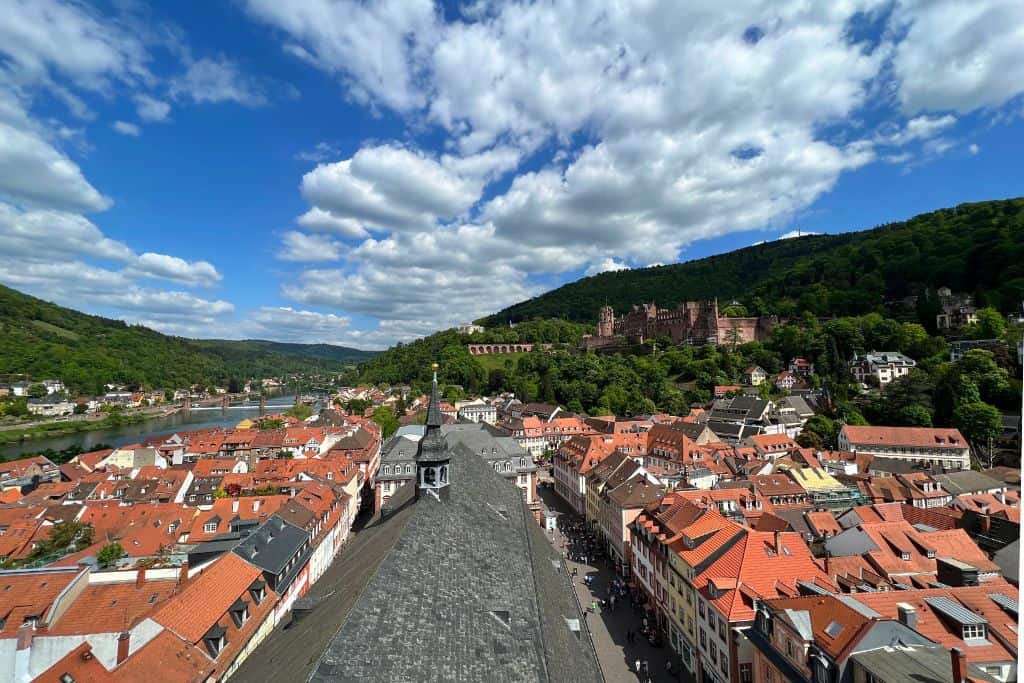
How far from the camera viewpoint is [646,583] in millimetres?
28016

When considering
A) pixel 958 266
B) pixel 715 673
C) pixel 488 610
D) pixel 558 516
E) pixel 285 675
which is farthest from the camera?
pixel 958 266

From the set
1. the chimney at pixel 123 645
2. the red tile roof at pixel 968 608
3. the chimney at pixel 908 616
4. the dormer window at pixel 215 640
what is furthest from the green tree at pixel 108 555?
the chimney at pixel 908 616

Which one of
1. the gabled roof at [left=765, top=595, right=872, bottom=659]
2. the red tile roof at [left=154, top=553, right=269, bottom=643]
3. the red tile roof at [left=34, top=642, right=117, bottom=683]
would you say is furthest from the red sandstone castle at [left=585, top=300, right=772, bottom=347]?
the red tile roof at [left=34, top=642, right=117, bottom=683]

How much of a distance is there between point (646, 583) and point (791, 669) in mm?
13324

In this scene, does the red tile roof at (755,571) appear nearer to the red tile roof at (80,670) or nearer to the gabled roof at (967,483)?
the red tile roof at (80,670)

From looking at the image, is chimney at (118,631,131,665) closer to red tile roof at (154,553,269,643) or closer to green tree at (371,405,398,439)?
red tile roof at (154,553,269,643)

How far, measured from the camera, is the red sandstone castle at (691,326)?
112 metres

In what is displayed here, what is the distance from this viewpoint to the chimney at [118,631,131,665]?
16.4m

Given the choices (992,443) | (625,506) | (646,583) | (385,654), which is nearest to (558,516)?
(625,506)

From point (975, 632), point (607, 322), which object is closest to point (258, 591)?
point (975, 632)

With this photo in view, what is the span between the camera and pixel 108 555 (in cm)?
2527

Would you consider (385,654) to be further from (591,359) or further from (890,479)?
(591,359)

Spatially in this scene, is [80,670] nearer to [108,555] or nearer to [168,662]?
[168,662]

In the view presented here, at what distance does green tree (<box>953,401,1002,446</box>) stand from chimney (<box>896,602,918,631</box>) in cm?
5044
